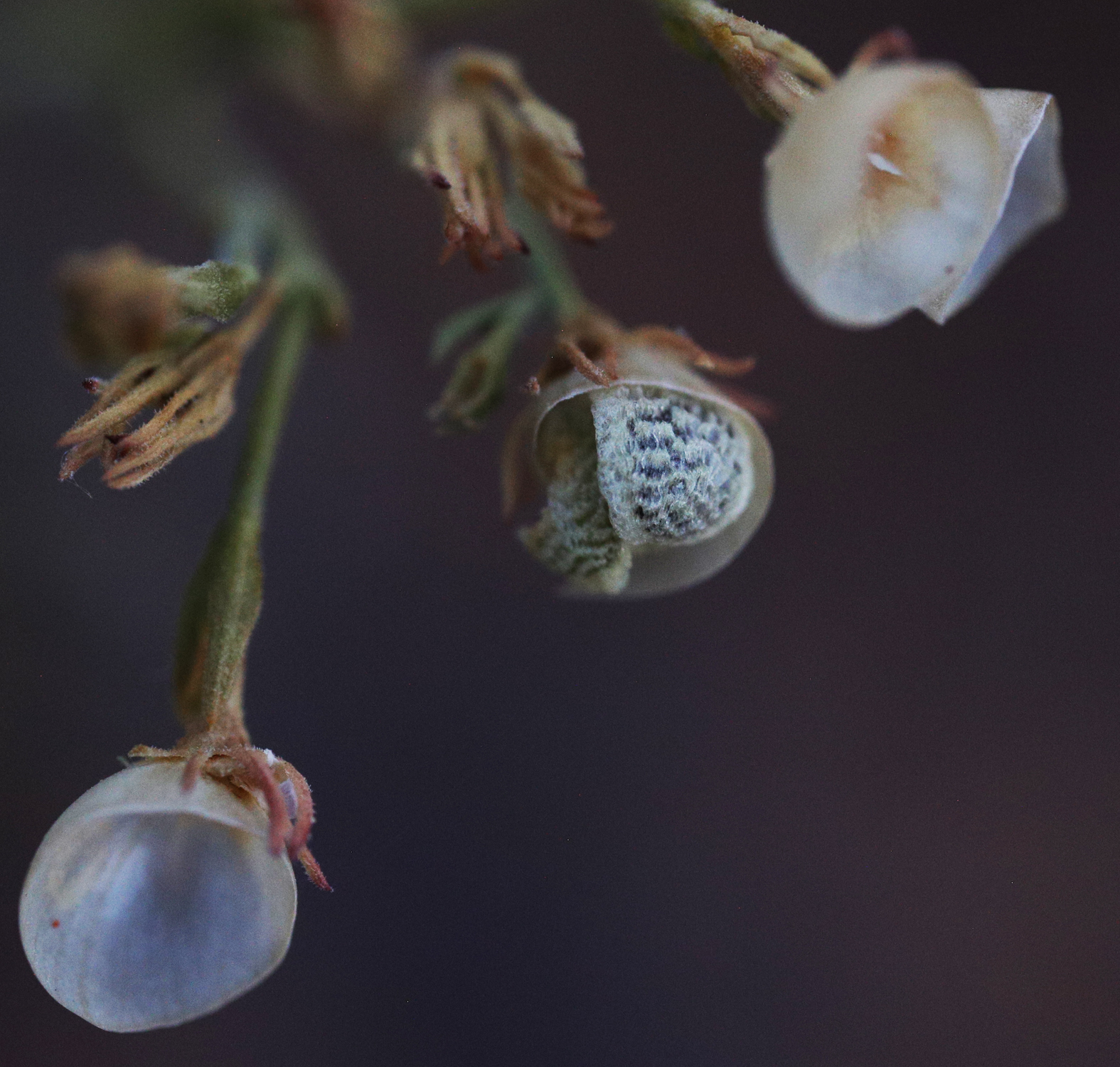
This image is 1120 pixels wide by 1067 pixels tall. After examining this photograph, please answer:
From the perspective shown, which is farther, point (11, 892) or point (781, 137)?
point (11, 892)

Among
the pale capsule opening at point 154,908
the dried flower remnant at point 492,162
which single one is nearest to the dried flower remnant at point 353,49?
the dried flower remnant at point 492,162

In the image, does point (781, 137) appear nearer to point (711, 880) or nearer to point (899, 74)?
point (899, 74)

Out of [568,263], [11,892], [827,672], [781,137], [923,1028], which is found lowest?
[11,892]

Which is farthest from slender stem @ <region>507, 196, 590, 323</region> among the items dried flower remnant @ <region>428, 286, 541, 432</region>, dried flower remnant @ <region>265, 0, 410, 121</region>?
dried flower remnant @ <region>265, 0, 410, 121</region>

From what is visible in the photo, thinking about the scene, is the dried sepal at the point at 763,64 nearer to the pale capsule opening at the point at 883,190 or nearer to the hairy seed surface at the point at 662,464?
the pale capsule opening at the point at 883,190

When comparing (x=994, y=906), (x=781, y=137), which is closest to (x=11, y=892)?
(x=994, y=906)

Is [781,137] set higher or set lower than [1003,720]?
higher

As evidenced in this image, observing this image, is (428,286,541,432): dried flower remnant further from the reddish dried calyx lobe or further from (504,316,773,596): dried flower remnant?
the reddish dried calyx lobe
